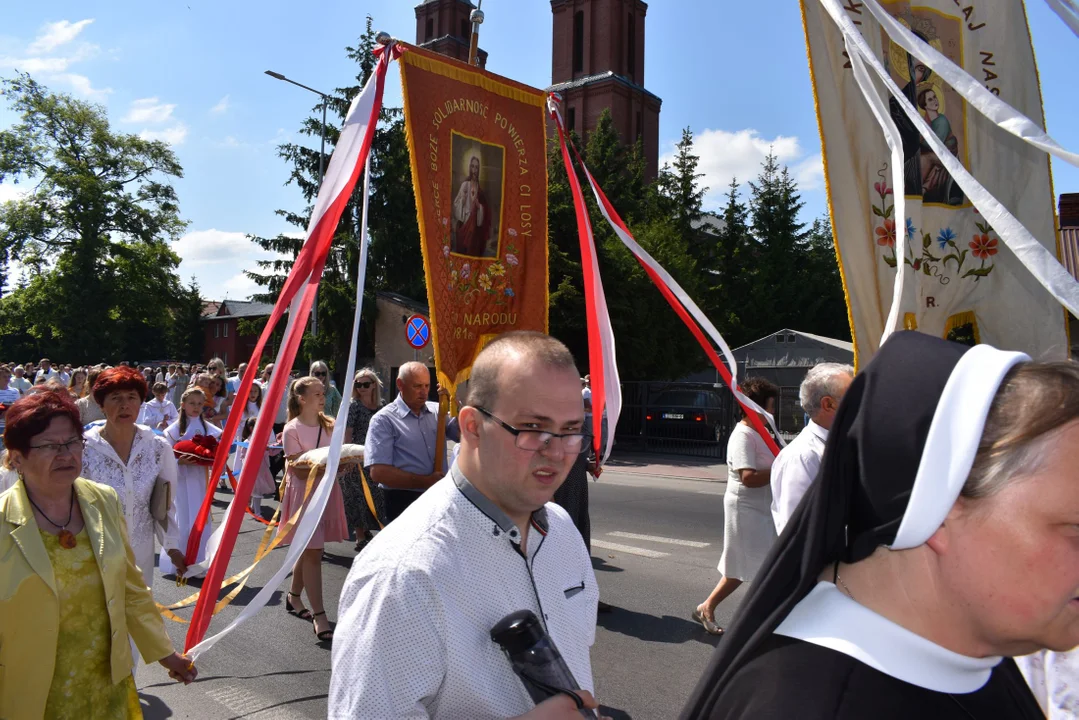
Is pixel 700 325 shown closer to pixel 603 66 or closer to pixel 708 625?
pixel 708 625

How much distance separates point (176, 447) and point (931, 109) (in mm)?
6140

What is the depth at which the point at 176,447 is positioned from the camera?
6.79 m

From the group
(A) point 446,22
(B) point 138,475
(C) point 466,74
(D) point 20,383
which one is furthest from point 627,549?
(A) point 446,22

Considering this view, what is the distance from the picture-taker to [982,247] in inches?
113

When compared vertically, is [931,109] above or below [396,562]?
above

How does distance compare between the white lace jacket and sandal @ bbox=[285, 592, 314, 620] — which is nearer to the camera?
the white lace jacket

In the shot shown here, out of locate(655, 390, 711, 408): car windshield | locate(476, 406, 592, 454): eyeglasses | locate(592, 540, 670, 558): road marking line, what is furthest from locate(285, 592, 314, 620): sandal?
locate(655, 390, 711, 408): car windshield

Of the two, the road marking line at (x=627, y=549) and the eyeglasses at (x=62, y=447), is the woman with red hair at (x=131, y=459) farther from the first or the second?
the road marking line at (x=627, y=549)

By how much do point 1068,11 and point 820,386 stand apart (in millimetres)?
2511

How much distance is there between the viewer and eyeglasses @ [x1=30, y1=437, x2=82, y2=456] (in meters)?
3.03

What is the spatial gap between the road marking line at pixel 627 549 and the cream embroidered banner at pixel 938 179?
5.83 metres

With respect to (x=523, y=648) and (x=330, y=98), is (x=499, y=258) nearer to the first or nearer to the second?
(x=523, y=648)

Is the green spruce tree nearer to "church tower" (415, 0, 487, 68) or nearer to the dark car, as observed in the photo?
the dark car

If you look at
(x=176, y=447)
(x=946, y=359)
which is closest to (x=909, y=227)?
(x=946, y=359)
